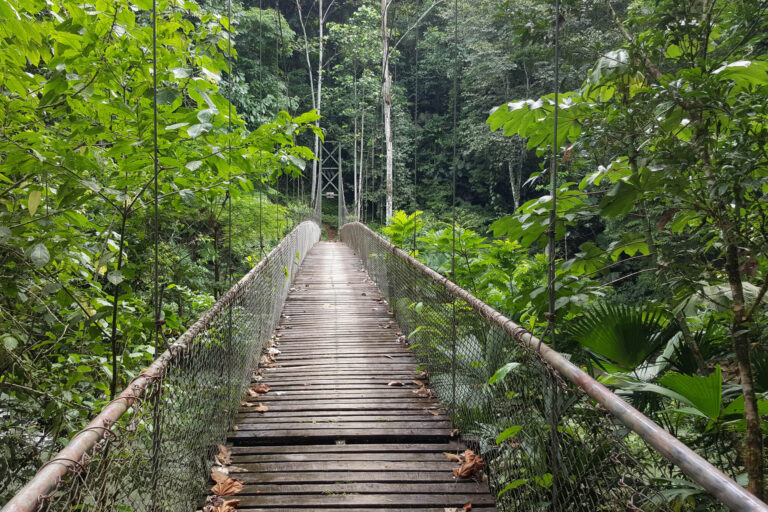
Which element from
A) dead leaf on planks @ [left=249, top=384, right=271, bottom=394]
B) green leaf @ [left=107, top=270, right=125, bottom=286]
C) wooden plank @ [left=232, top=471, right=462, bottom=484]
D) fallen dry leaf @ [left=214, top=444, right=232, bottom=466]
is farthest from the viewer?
dead leaf on planks @ [left=249, top=384, right=271, bottom=394]

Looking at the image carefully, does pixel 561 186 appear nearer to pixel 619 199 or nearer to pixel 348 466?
pixel 619 199

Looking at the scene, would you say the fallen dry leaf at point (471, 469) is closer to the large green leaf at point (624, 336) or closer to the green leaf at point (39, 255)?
the large green leaf at point (624, 336)

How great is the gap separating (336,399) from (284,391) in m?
0.37

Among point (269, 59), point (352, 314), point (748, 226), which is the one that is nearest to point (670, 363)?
point (748, 226)

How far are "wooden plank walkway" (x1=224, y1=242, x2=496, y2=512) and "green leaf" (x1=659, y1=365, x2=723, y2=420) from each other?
945 millimetres

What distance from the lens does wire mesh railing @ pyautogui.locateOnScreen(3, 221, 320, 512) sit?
101 cm

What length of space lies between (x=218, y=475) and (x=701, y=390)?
6.04ft

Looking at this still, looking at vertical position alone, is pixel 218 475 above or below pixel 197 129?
below

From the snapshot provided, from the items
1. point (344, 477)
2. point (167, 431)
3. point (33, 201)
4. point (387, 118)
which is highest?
point (387, 118)

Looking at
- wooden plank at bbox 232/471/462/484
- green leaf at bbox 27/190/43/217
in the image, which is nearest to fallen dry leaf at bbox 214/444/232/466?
wooden plank at bbox 232/471/462/484

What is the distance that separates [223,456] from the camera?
7.64ft

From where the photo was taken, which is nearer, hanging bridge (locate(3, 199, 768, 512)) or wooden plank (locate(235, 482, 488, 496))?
hanging bridge (locate(3, 199, 768, 512))

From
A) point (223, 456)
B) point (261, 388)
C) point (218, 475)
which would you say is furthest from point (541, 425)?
point (261, 388)

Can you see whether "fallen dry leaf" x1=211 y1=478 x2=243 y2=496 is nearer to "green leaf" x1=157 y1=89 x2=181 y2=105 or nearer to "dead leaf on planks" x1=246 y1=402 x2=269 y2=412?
"dead leaf on planks" x1=246 y1=402 x2=269 y2=412
